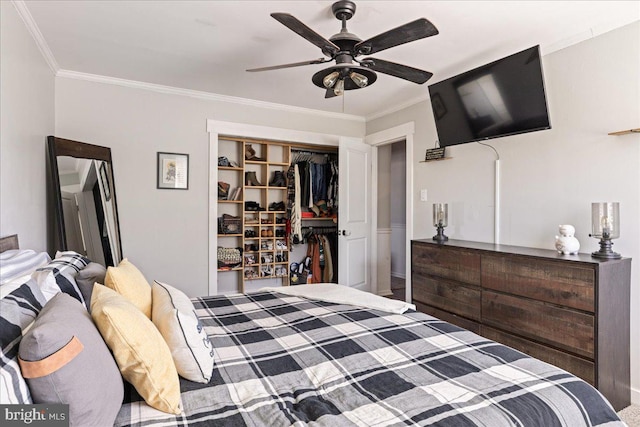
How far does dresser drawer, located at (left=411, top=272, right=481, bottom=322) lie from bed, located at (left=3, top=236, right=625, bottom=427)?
44.7 inches

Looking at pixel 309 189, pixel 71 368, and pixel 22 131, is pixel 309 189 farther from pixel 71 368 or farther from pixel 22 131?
pixel 71 368

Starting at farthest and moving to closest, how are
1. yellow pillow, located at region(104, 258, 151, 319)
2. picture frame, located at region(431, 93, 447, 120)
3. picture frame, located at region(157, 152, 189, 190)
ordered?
picture frame, located at region(157, 152, 189, 190), picture frame, located at region(431, 93, 447, 120), yellow pillow, located at region(104, 258, 151, 319)

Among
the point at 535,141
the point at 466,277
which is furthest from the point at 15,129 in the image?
the point at 535,141

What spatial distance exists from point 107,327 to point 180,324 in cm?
26

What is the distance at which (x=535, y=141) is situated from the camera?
2.75m

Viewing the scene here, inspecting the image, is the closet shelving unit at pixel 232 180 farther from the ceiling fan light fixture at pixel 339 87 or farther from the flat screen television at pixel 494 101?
the flat screen television at pixel 494 101

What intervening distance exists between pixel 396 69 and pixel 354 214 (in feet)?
7.76

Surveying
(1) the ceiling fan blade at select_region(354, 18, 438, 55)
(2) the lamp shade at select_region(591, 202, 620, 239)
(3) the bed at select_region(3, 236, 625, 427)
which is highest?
(1) the ceiling fan blade at select_region(354, 18, 438, 55)

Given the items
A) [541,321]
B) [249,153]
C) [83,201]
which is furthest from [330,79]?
[249,153]

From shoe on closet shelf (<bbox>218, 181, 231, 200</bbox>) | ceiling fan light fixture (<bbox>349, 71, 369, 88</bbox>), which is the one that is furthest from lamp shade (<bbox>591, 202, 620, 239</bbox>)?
shoe on closet shelf (<bbox>218, 181, 231, 200</bbox>)

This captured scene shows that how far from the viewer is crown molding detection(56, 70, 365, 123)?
3189 mm

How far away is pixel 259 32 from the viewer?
2.42m

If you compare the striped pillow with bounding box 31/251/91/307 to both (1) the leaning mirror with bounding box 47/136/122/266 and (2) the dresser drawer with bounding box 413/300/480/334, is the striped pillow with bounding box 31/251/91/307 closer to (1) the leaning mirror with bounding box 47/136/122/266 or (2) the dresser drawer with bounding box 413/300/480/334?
(1) the leaning mirror with bounding box 47/136/122/266

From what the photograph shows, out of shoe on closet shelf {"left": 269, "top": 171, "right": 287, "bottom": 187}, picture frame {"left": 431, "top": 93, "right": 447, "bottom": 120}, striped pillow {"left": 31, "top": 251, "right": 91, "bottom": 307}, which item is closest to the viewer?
striped pillow {"left": 31, "top": 251, "right": 91, "bottom": 307}
